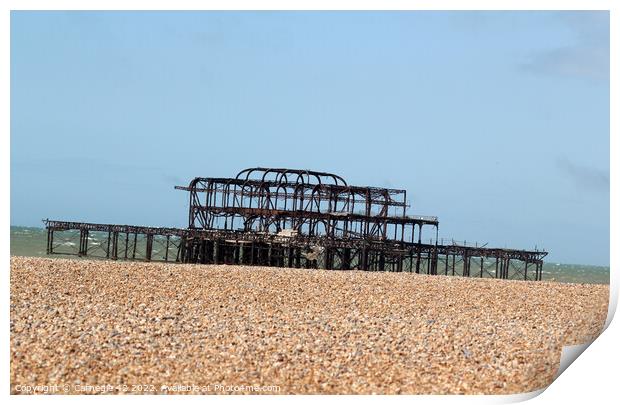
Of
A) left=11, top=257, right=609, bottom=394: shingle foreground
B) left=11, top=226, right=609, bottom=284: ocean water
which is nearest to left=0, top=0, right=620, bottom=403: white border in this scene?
left=11, top=257, right=609, bottom=394: shingle foreground

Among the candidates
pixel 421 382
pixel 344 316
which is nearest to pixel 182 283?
pixel 344 316

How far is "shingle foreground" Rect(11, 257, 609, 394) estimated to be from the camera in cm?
1216

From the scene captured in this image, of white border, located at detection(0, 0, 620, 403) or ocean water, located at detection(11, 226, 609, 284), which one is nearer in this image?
white border, located at detection(0, 0, 620, 403)

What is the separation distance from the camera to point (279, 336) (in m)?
14.1

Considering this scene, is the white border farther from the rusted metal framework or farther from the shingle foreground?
the rusted metal framework

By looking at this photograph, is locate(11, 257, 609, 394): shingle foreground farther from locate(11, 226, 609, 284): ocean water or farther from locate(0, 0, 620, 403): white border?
locate(11, 226, 609, 284): ocean water

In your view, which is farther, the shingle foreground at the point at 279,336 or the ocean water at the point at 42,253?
the ocean water at the point at 42,253

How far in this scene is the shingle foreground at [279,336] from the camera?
39.9ft
